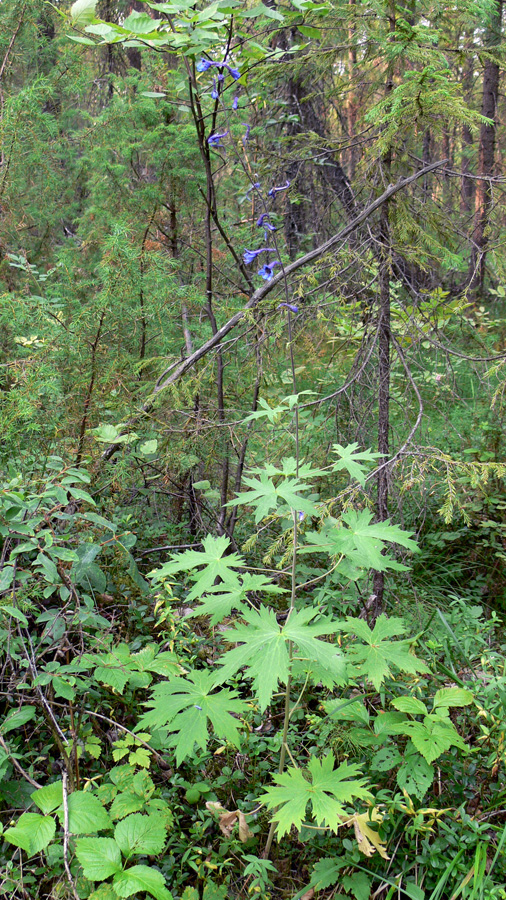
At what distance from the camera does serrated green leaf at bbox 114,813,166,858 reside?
153 centimetres

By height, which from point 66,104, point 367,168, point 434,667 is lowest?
point 434,667

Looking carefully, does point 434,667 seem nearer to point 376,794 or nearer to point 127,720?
point 376,794

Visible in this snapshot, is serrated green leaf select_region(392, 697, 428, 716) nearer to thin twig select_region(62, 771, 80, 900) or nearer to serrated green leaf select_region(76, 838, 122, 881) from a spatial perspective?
serrated green leaf select_region(76, 838, 122, 881)

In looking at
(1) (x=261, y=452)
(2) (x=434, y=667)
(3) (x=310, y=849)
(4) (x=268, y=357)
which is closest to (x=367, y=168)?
(4) (x=268, y=357)

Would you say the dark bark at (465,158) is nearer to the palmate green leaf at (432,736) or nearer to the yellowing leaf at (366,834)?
the palmate green leaf at (432,736)

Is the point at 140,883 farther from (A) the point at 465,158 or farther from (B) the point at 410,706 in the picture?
(A) the point at 465,158

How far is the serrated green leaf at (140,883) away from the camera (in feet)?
4.65

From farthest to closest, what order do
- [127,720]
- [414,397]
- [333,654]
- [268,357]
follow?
1. [414,397]
2. [268,357]
3. [127,720]
4. [333,654]

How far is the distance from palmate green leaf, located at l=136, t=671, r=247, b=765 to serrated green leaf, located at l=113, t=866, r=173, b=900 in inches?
12.8

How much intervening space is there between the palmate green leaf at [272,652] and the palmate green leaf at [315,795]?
10.2 inches

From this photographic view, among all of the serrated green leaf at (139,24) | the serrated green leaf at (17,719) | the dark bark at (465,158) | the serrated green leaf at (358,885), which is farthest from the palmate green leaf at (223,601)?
the dark bark at (465,158)

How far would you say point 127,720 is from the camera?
219cm

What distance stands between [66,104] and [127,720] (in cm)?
689

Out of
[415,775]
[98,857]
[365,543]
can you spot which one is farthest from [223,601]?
[415,775]
